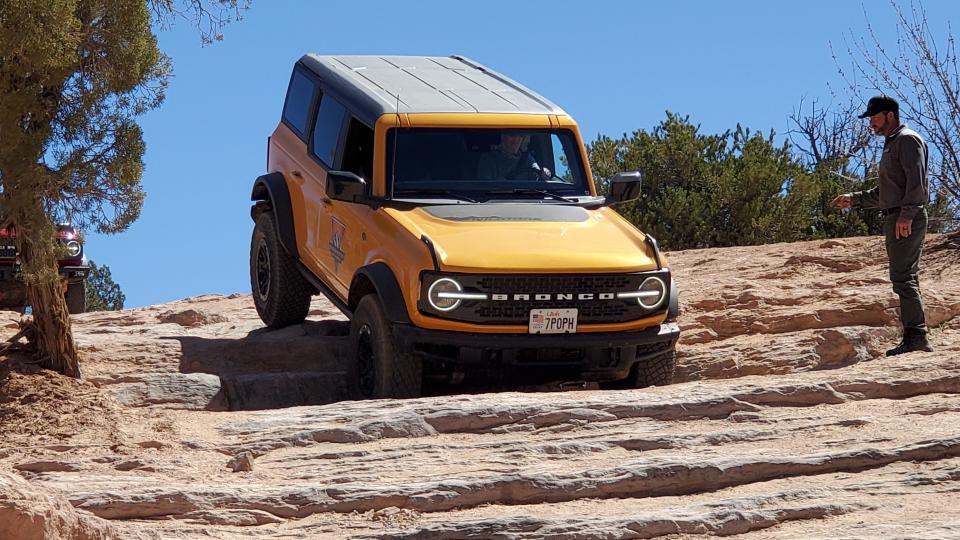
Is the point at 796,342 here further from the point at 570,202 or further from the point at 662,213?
the point at 662,213

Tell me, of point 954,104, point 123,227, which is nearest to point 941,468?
point 123,227

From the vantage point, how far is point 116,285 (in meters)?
24.5

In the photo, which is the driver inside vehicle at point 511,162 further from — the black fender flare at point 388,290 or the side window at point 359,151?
the black fender flare at point 388,290

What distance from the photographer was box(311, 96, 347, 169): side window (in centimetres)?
1111

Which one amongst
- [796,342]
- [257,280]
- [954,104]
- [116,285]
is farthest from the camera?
[116,285]

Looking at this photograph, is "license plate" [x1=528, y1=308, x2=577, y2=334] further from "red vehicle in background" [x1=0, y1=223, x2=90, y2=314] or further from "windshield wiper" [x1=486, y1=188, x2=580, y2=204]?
"red vehicle in background" [x1=0, y1=223, x2=90, y2=314]

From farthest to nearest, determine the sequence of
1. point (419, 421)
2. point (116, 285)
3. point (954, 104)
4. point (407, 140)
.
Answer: point (116, 285) → point (954, 104) → point (407, 140) → point (419, 421)

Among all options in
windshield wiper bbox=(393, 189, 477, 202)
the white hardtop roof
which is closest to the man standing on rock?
the white hardtop roof

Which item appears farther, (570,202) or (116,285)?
(116,285)

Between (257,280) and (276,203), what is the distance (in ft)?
3.40

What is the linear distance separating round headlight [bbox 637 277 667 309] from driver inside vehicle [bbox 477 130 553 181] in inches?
50.7

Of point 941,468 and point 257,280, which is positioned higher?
point 257,280

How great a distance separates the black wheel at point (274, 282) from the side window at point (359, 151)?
1.40 metres

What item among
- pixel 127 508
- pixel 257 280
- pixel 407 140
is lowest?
pixel 127 508
